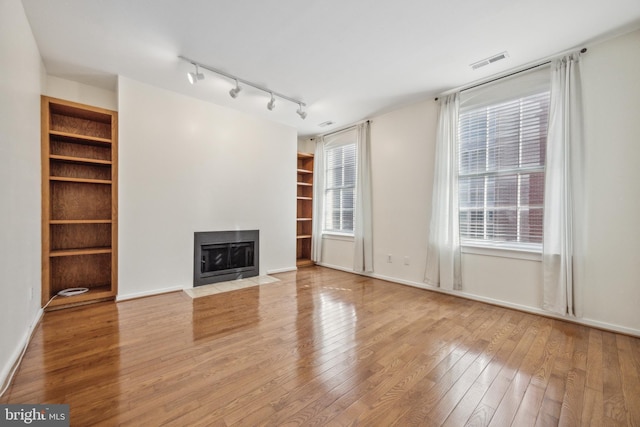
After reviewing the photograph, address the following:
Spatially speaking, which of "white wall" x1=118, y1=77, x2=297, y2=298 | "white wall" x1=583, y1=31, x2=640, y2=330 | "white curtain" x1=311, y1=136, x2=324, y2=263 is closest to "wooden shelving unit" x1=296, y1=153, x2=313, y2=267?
"white curtain" x1=311, y1=136, x2=324, y2=263

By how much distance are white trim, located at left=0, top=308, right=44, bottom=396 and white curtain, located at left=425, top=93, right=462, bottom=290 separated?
13.6 ft

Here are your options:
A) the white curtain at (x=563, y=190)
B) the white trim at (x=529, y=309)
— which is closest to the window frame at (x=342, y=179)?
the white trim at (x=529, y=309)

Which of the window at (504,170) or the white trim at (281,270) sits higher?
the window at (504,170)

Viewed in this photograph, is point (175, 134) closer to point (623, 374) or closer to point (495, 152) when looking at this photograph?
point (495, 152)

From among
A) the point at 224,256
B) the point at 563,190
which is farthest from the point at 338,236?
the point at 563,190

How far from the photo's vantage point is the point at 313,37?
8.32 ft

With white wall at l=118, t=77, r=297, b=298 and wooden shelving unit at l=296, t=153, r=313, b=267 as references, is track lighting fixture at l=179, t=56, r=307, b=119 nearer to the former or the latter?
white wall at l=118, t=77, r=297, b=298

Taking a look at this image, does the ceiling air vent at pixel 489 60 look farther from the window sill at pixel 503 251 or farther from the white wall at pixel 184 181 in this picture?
the white wall at pixel 184 181

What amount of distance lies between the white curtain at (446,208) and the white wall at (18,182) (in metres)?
4.19

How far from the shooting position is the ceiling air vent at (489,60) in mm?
2777

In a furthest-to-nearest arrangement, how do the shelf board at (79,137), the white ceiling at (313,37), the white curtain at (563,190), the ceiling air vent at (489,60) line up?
the shelf board at (79,137), the ceiling air vent at (489,60), the white curtain at (563,190), the white ceiling at (313,37)

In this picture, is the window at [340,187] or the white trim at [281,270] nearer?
the white trim at [281,270]

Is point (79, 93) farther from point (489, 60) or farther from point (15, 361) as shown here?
point (489, 60)

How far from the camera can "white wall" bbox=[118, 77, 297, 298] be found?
3.31 m
